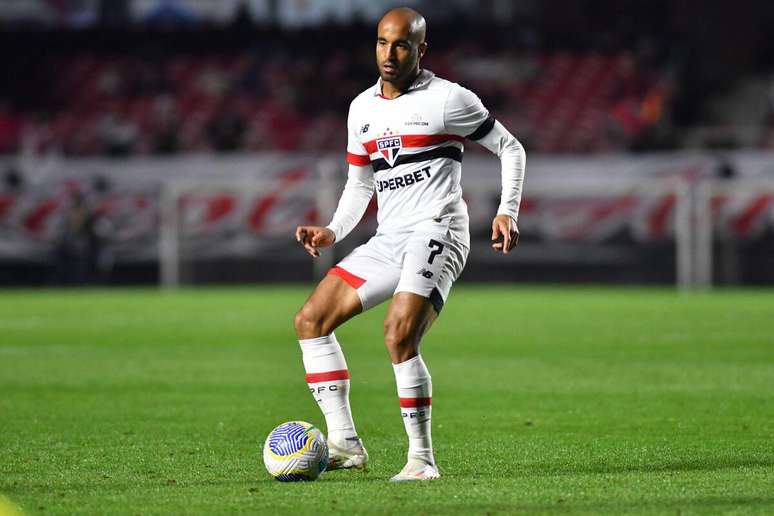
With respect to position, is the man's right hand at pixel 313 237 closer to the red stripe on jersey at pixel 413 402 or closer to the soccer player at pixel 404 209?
the soccer player at pixel 404 209

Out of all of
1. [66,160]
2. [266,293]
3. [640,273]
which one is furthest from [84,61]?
[640,273]

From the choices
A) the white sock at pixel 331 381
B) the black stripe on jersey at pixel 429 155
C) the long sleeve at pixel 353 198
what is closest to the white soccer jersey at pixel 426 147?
the black stripe on jersey at pixel 429 155

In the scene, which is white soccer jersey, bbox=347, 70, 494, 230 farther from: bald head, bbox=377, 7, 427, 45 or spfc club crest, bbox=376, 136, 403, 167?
bald head, bbox=377, 7, 427, 45

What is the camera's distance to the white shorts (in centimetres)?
695

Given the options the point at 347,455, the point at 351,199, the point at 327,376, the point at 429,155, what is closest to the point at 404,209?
the point at 429,155

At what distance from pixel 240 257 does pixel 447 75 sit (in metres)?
8.99

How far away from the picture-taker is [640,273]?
27703mm

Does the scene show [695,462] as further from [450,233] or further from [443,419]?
[443,419]

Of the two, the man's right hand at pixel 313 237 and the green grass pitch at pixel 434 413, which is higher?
the man's right hand at pixel 313 237

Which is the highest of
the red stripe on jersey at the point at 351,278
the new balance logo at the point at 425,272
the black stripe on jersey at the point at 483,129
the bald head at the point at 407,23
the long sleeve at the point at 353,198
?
the bald head at the point at 407,23

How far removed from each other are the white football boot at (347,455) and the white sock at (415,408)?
0.48 metres

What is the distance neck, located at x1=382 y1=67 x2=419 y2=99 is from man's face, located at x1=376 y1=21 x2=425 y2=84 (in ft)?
0.20

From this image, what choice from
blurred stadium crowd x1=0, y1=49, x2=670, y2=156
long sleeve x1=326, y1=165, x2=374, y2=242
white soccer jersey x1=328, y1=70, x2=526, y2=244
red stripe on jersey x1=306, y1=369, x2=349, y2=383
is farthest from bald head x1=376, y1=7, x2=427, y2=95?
blurred stadium crowd x1=0, y1=49, x2=670, y2=156

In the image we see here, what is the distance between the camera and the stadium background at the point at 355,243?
23.7 ft
